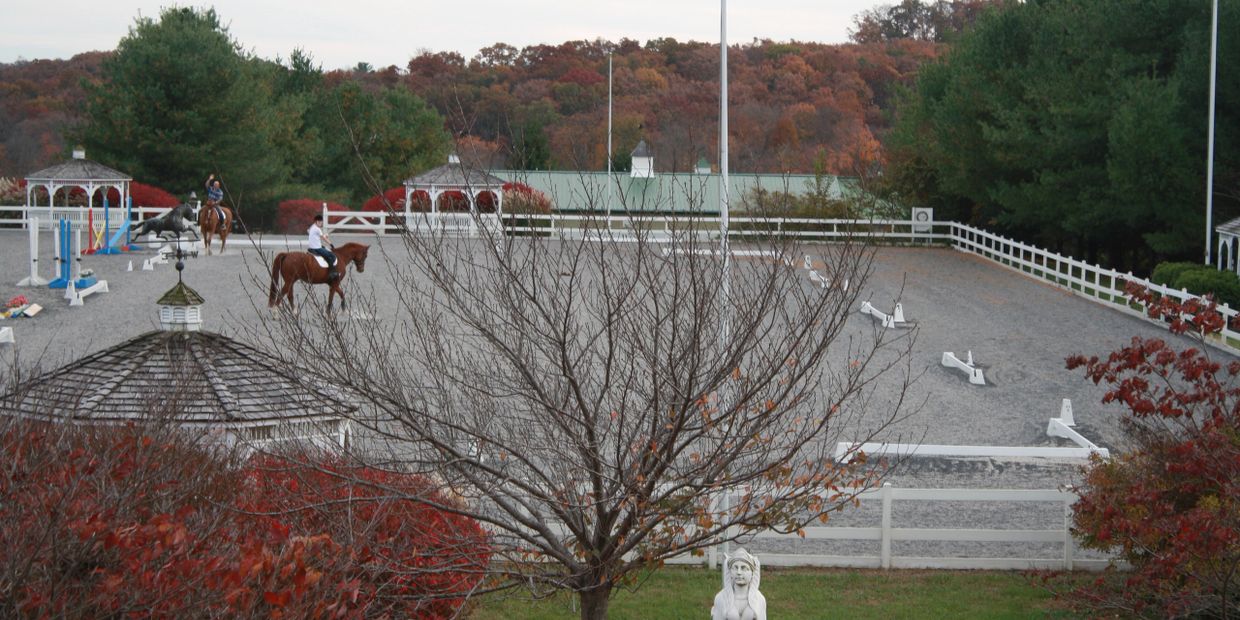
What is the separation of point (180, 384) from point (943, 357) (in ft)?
55.2

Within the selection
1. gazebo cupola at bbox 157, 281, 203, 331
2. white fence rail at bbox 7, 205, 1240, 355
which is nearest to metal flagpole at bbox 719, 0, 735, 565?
gazebo cupola at bbox 157, 281, 203, 331

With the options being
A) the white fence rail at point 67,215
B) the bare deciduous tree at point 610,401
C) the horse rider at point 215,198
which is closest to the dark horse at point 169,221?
the horse rider at point 215,198

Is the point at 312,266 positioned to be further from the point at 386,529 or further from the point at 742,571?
the point at 742,571

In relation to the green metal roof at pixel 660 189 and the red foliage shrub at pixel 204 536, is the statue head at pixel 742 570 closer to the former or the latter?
the red foliage shrub at pixel 204 536

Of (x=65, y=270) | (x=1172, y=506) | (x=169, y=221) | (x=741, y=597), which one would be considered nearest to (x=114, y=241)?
(x=169, y=221)

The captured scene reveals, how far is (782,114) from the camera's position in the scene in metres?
61.3

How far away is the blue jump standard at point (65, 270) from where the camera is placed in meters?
31.0

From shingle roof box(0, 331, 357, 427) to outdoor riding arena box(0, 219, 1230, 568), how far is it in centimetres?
42

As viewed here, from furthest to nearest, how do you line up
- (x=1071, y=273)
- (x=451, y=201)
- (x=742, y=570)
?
(x=1071, y=273) → (x=451, y=201) → (x=742, y=570)

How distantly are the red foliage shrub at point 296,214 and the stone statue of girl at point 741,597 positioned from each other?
47.2 m

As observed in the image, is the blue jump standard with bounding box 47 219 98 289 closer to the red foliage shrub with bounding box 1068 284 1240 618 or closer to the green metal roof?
the green metal roof

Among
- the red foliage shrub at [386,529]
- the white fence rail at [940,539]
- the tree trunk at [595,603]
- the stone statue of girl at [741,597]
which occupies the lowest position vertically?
the white fence rail at [940,539]

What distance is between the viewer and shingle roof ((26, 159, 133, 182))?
41969 mm

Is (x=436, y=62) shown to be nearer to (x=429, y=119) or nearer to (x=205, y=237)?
(x=429, y=119)
